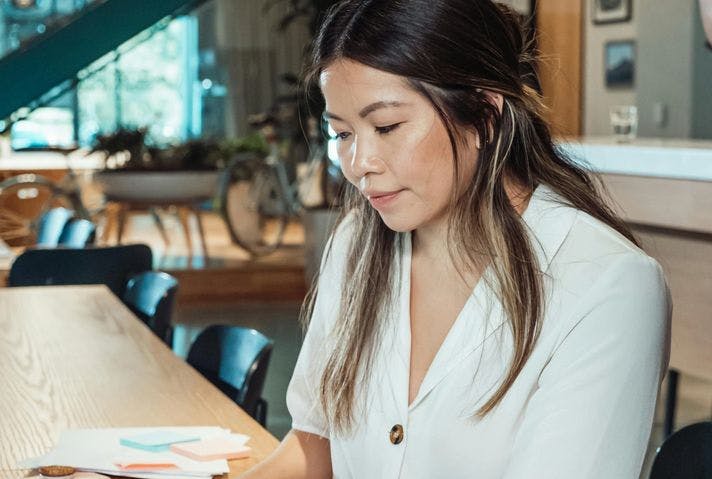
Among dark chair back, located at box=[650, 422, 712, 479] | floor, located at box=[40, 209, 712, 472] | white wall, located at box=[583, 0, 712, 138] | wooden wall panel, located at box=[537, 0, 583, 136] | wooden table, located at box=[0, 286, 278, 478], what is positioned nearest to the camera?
dark chair back, located at box=[650, 422, 712, 479]

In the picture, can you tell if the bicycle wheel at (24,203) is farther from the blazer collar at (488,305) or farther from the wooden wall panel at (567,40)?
the blazer collar at (488,305)

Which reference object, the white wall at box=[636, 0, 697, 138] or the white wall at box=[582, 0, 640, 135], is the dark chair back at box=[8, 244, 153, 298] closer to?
the white wall at box=[582, 0, 640, 135]

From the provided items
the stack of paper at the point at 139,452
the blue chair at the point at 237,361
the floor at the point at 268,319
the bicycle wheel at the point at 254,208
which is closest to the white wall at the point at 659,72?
the bicycle wheel at the point at 254,208

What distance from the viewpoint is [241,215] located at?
9297 millimetres

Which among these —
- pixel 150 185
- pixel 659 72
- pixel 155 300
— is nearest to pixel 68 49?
pixel 155 300

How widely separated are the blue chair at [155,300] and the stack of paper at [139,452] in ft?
4.62

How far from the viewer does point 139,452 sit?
1.97 m

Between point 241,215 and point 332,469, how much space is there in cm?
761

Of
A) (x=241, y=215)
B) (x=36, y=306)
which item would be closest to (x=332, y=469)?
(x=36, y=306)

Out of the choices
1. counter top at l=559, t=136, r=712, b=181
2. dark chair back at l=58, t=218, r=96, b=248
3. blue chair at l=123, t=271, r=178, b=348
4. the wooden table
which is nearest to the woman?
the wooden table

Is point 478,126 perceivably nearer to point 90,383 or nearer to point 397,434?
point 397,434

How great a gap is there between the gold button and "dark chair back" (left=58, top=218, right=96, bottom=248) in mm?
3834

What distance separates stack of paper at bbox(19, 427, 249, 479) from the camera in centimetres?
188

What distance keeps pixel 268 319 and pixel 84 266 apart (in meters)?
3.19
